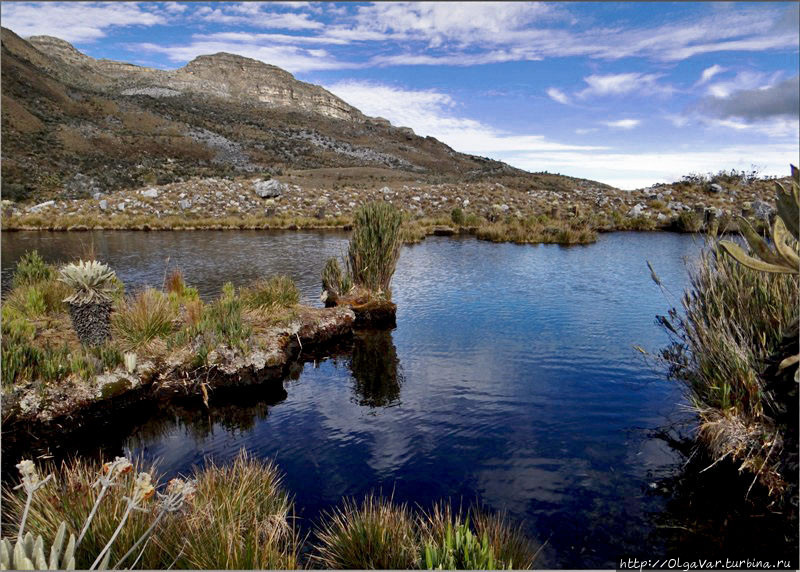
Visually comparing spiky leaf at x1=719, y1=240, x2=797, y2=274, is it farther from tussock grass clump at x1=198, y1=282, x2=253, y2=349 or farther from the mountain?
the mountain

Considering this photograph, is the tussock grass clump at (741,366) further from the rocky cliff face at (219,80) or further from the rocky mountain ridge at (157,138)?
the rocky cliff face at (219,80)

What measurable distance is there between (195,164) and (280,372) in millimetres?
60584

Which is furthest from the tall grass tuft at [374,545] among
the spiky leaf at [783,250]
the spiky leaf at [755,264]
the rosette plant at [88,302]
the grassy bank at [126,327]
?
the rosette plant at [88,302]

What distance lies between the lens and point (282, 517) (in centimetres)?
427

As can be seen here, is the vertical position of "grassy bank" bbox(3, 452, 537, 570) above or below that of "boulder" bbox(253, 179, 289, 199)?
below

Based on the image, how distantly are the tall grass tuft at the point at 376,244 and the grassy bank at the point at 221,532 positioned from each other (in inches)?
317

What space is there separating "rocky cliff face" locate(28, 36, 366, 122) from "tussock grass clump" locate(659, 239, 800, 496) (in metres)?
121

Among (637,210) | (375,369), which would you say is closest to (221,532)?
(375,369)

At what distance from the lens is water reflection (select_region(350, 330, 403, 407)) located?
8.09 m

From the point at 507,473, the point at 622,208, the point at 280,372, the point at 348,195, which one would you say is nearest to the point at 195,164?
the point at 348,195

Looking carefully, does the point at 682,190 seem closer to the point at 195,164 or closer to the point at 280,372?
the point at 280,372

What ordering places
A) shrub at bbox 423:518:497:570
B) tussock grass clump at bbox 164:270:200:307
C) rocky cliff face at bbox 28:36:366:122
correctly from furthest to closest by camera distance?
rocky cliff face at bbox 28:36:366:122
tussock grass clump at bbox 164:270:200:307
shrub at bbox 423:518:497:570

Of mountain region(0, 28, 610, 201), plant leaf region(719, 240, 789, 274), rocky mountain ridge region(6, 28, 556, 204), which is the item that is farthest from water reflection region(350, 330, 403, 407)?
mountain region(0, 28, 610, 201)

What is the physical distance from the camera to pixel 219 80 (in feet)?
447
